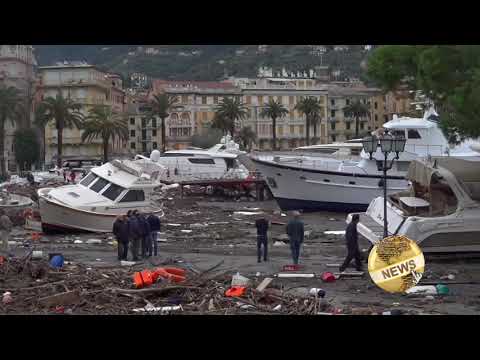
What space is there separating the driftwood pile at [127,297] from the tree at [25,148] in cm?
6475

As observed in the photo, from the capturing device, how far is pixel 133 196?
26516mm

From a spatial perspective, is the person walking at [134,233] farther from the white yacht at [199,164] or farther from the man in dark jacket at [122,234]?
→ the white yacht at [199,164]

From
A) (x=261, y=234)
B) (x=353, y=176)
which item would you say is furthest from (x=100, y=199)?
(x=353, y=176)

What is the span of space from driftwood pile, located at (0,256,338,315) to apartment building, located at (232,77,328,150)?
8358cm

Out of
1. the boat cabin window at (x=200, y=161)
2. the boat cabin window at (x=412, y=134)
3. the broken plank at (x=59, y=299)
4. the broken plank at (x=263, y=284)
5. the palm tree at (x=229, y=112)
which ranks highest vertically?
the palm tree at (x=229, y=112)

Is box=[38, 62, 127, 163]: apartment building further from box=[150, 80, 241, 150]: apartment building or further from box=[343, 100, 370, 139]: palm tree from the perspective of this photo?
box=[343, 100, 370, 139]: palm tree

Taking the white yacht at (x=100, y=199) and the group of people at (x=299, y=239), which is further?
the white yacht at (x=100, y=199)

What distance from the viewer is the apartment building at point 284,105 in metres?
99.6

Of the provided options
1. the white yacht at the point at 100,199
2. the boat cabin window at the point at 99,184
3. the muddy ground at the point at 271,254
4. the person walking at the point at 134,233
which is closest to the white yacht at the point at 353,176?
the muddy ground at the point at 271,254

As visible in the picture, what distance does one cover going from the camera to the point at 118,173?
Answer: 27.4 m

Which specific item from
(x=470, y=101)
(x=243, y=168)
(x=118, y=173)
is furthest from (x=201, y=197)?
(x=470, y=101)

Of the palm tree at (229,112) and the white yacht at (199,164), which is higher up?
the palm tree at (229,112)
